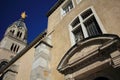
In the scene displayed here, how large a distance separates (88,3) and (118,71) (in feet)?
11.7

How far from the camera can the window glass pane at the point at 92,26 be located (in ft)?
17.2

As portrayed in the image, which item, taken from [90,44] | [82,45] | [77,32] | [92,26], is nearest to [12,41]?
[77,32]

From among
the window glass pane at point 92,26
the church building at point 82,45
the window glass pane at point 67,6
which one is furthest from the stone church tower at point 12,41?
the window glass pane at point 92,26

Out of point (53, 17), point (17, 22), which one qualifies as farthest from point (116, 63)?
point (17, 22)

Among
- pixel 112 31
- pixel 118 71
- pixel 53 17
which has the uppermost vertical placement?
pixel 53 17

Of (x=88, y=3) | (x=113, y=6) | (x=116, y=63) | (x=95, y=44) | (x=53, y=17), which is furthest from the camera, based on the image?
(x=53, y=17)

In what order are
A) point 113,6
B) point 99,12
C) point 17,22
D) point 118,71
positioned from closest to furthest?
point 118,71, point 113,6, point 99,12, point 17,22

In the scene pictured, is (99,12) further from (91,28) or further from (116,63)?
(116,63)

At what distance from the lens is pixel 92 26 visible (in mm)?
5527

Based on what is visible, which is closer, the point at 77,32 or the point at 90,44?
the point at 90,44

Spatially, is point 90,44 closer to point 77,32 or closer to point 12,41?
point 77,32

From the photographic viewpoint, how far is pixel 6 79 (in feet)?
30.5

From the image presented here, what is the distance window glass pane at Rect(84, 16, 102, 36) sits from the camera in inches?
206

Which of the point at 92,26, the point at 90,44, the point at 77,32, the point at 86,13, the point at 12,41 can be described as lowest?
the point at 90,44
